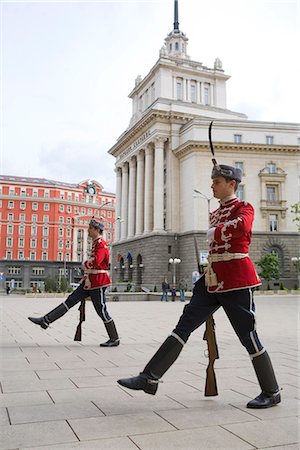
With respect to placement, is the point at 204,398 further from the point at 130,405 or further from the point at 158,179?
the point at 158,179

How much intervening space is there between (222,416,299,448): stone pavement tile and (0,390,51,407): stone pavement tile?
1.72m

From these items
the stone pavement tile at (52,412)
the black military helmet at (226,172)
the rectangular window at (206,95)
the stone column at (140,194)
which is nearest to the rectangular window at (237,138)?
the stone column at (140,194)

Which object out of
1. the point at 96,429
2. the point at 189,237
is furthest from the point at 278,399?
the point at 189,237

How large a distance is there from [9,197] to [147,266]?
41920 millimetres

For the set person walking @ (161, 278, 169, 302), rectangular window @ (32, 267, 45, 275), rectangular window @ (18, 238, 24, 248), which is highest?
rectangular window @ (18, 238, 24, 248)

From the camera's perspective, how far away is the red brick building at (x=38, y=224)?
262 feet

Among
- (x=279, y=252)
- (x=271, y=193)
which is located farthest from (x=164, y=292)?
(x=271, y=193)

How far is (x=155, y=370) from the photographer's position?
389 centimetres

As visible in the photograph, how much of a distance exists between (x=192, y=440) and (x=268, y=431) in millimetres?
625

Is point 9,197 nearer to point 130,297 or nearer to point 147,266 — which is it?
point 147,266

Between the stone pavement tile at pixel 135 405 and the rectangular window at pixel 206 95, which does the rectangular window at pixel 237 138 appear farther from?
the stone pavement tile at pixel 135 405

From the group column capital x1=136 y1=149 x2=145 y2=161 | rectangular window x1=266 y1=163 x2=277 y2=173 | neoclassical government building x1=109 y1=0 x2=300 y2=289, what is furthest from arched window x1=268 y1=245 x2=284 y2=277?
column capital x1=136 y1=149 x2=145 y2=161

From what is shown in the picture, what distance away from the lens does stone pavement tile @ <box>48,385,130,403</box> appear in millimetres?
4098

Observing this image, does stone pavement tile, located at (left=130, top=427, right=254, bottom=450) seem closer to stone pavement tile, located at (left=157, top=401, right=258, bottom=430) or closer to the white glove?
stone pavement tile, located at (left=157, top=401, right=258, bottom=430)
